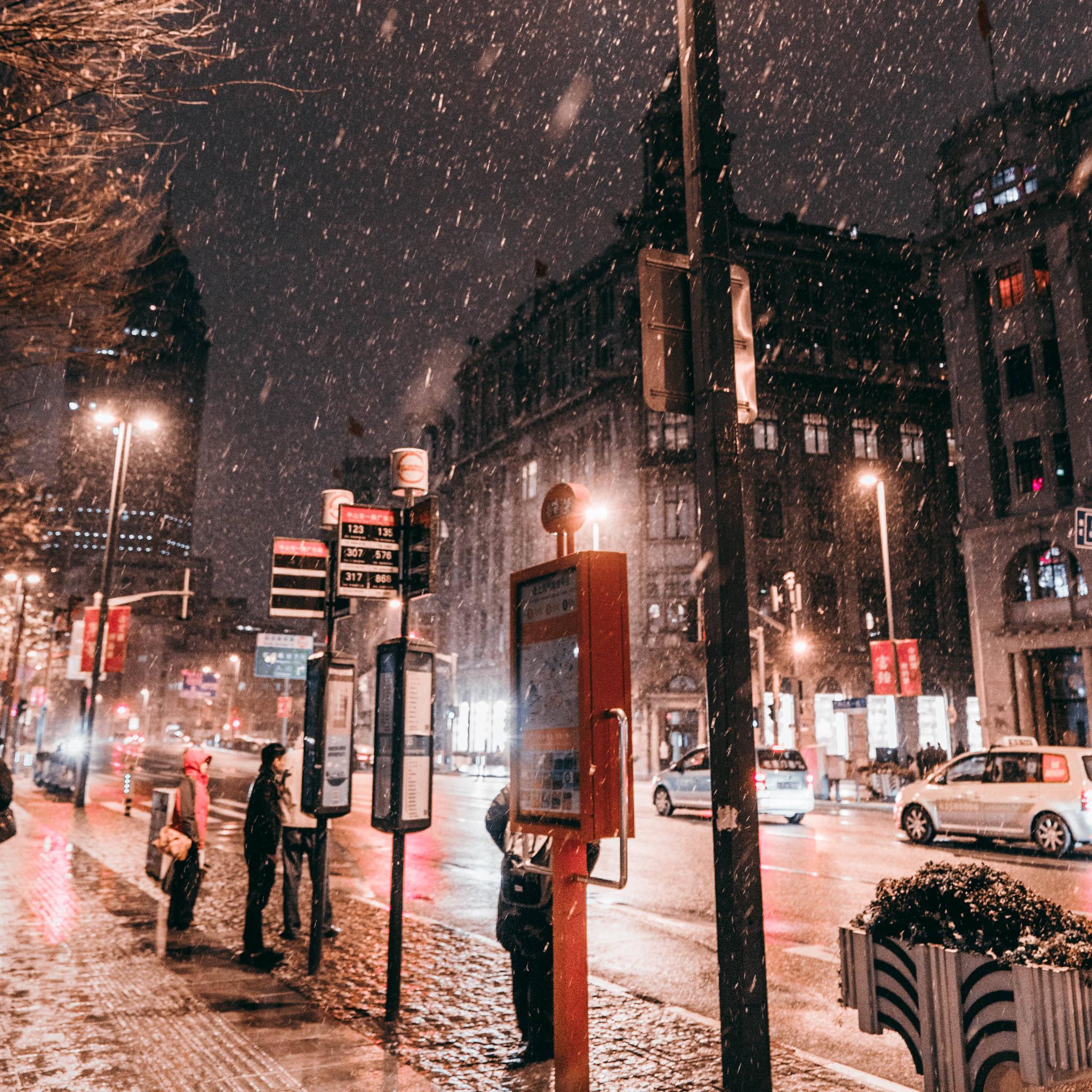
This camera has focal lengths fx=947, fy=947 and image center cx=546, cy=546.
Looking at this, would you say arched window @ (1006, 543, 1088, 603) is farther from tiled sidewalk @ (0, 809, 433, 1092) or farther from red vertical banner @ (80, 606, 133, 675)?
tiled sidewalk @ (0, 809, 433, 1092)

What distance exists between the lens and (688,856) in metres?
15.2

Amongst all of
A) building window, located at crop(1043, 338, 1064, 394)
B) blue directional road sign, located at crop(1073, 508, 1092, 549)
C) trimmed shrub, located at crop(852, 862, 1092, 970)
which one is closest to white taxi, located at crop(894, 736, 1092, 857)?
blue directional road sign, located at crop(1073, 508, 1092, 549)

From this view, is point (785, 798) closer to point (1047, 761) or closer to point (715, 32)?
point (1047, 761)

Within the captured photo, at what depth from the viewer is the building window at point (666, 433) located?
51594 mm

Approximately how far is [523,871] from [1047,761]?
43.8 ft

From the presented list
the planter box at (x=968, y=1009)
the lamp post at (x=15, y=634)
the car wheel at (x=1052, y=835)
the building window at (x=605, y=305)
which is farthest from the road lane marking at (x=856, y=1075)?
the building window at (x=605, y=305)

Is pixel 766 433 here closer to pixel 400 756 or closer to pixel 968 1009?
pixel 400 756

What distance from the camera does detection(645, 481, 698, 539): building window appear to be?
50.5m

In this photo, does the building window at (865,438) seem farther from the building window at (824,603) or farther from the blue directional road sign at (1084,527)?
the blue directional road sign at (1084,527)

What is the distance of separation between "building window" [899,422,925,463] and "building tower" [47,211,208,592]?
128 ft

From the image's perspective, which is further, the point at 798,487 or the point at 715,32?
the point at 798,487

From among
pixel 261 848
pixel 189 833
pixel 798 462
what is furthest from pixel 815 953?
pixel 798 462

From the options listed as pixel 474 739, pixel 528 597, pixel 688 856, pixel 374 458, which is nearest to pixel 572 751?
pixel 528 597

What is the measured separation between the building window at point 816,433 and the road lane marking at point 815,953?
46.7 metres
